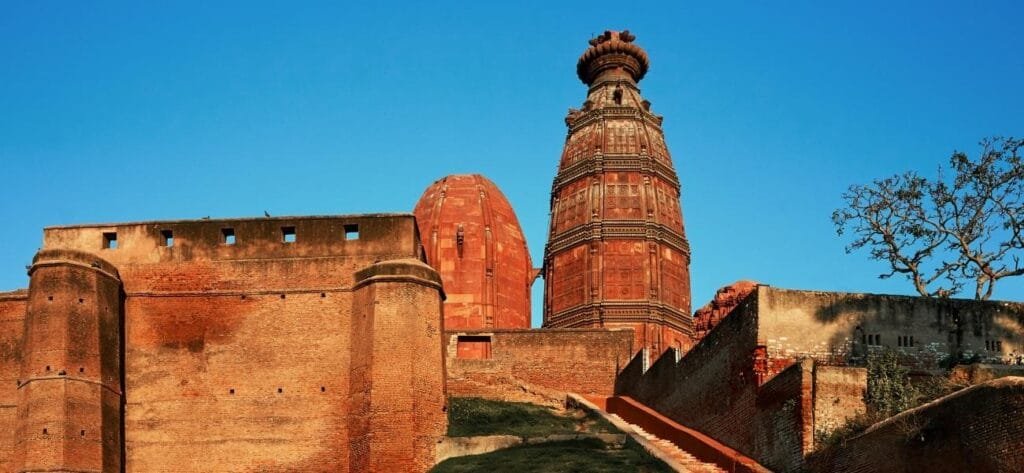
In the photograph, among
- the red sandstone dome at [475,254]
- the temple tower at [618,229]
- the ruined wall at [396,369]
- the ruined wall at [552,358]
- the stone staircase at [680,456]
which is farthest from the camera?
the temple tower at [618,229]

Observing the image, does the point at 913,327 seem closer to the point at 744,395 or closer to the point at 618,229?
the point at 744,395

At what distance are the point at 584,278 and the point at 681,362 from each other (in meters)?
17.6

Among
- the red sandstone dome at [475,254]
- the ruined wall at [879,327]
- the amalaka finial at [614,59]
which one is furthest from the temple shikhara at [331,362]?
the amalaka finial at [614,59]

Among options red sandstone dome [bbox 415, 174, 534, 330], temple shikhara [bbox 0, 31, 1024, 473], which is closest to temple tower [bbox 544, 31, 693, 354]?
red sandstone dome [bbox 415, 174, 534, 330]

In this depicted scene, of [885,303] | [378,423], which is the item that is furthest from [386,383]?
[885,303]

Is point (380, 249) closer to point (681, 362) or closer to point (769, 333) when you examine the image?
point (681, 362)

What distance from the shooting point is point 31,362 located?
28.7 meters

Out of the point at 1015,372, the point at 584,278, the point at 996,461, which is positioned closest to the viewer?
the point at 996,461

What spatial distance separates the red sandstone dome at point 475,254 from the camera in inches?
1752

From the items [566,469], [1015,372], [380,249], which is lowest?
[566,469]

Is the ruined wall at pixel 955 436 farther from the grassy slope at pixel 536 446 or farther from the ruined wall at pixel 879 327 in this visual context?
the grassy slope at pixel 536 446

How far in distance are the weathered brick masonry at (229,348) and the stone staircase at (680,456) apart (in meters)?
4.58

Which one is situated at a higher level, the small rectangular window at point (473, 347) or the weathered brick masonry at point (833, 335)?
the weathered brick masonry at point (833, 335)

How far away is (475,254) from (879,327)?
73.3 feet
